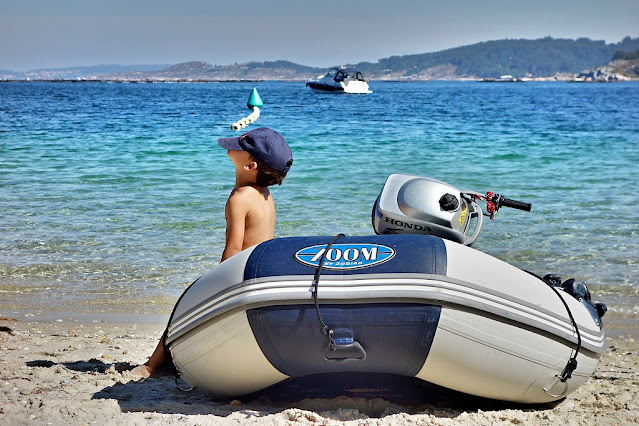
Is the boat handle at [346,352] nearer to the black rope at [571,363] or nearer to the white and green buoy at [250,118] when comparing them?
the black rope at [571,363]

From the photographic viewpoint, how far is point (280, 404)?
329 cm

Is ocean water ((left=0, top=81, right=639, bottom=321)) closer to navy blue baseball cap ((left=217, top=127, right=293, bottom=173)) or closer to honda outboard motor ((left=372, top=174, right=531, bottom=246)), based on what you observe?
navy blue baseball cap ((left=217, top=127, right=293, bottom=173))

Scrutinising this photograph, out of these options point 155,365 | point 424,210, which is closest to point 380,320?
point 424,210

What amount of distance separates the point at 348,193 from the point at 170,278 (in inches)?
187

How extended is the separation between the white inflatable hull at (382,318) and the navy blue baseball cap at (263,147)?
700 millimetres

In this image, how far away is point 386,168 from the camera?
13.6 metres

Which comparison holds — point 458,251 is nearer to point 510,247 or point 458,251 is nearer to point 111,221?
point 510,247

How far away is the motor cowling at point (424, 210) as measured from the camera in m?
3.33

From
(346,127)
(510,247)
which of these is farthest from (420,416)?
(346,127)

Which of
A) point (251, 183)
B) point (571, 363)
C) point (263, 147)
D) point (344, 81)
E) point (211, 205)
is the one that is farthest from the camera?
point (344, 81)

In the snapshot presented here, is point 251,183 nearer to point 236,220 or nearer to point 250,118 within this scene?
point 236,220

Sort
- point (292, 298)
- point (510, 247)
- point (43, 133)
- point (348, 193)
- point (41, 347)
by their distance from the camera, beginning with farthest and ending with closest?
point (43, 133) → point (348, 193) → point (510, 247) → point (41, 347) → point (292, 298)

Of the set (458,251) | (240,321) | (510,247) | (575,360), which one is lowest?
(510,247)

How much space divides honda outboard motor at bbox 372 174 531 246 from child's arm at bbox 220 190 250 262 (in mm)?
691
